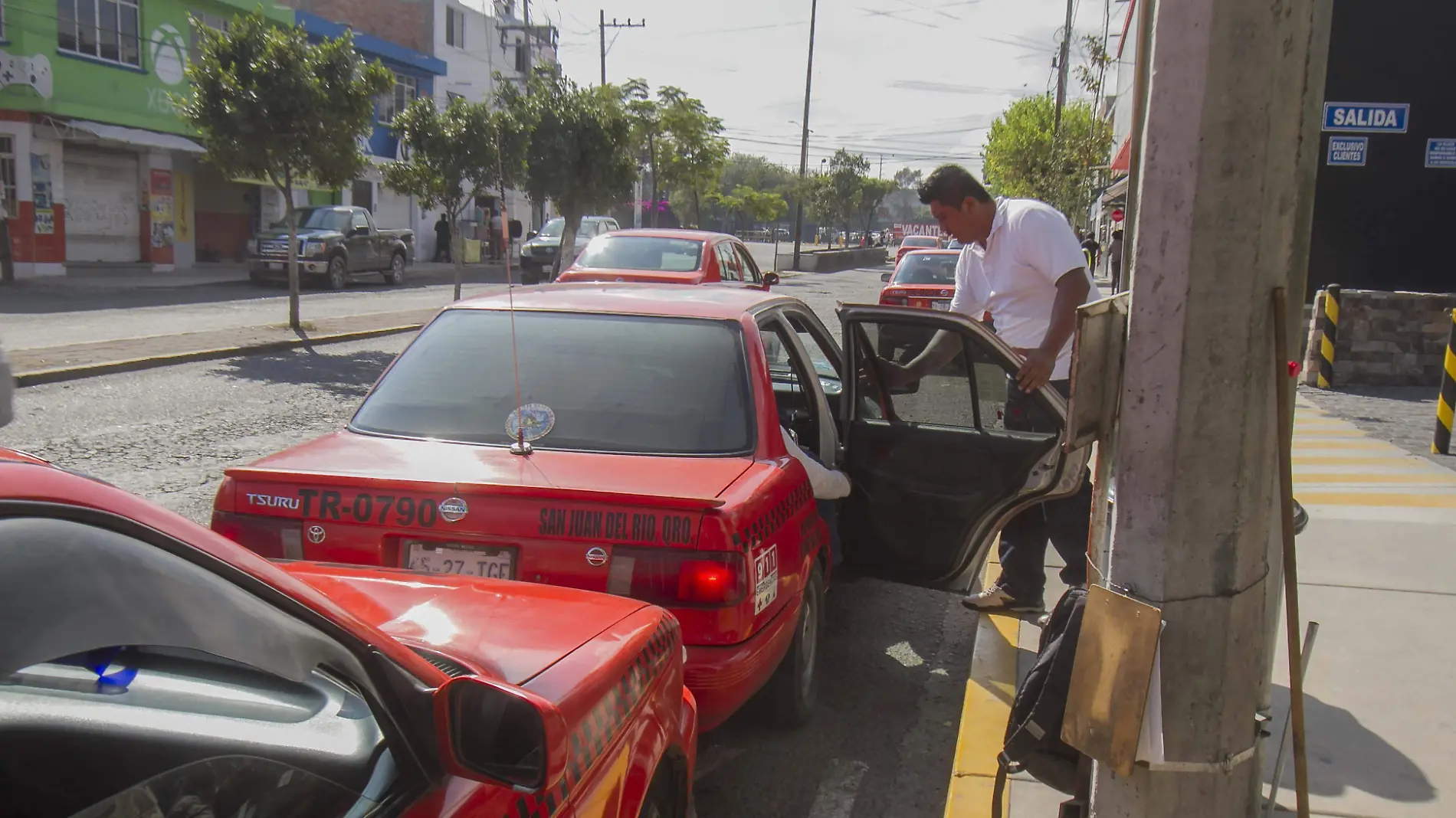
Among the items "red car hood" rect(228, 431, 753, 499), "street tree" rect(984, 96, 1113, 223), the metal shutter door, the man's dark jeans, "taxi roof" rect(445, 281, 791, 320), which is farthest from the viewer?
"street tree" rect(984, 96, 1113, 223)

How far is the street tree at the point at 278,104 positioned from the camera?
50.0 feet

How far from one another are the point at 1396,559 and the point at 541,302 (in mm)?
4577

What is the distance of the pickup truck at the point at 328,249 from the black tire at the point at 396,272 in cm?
30

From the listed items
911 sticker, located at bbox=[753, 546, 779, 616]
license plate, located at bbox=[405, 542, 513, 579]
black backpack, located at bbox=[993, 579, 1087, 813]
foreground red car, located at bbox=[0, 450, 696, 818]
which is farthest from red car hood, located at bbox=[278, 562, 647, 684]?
black backpack, located at bbox=[993, 579, 1087, 813]

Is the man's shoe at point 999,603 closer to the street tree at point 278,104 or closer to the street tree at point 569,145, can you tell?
the street tree at point 278,104

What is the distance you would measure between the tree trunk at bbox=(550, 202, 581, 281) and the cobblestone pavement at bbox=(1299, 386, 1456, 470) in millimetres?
13069

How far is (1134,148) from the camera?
8.40ft

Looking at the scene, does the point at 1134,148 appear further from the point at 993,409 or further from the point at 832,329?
the point at 832,329

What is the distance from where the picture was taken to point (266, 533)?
344cm

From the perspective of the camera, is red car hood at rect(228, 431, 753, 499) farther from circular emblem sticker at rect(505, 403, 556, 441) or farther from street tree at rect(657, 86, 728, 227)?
street tree at rect(657, 86, 728, 227)

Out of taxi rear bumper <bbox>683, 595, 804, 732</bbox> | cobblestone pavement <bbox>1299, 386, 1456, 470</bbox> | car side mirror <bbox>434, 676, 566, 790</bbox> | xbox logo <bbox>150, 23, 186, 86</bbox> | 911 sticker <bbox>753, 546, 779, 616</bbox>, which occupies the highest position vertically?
xbox logo <bbox>150, 23, 186, 86</bbox>

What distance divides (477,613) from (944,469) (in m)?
2.65

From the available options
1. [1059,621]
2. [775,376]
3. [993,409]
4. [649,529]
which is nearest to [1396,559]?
[993,409]

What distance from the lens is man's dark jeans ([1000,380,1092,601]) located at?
4.73 metres
